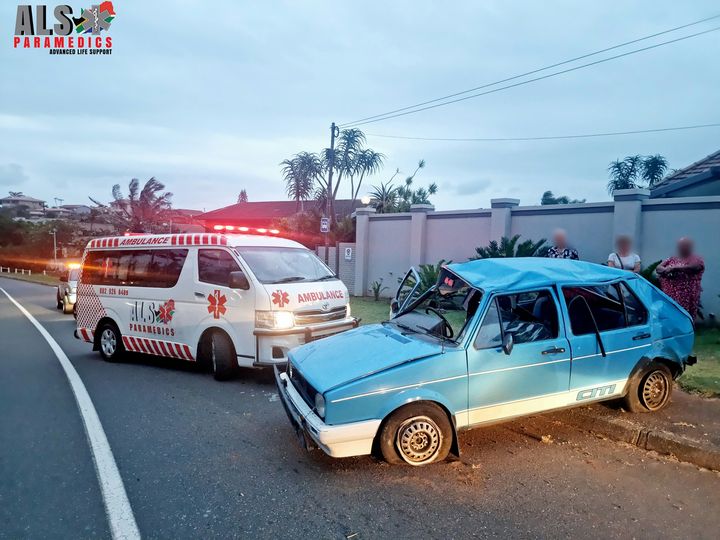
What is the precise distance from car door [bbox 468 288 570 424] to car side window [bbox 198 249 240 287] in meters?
3.64

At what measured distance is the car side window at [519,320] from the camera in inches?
155

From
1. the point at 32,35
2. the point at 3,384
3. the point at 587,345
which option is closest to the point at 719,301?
the point at 587,345

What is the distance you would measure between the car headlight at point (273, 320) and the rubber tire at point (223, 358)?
676 millimetres

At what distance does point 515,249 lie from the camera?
11180 millimetres

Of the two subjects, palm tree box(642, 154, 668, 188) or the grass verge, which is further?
palm tree box(642, 154, 668, 188)

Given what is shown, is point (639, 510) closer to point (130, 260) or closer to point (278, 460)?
point (278, 460)

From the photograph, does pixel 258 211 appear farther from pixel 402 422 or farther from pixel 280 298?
pixel 402 422

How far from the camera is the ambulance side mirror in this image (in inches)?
238

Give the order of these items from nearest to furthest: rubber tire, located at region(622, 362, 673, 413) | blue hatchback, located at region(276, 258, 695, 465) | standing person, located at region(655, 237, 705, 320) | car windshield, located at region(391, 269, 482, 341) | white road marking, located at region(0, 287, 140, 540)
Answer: white road marking, located at region(0, 287, 140, 540)
blue hatchback, located at region(276, 258, 695, 465)
car windshield, located at region(391, 269, 482, 341)
rubber tire, located at region(622, 362, 673, 413)
standing person, located at region(655, 237, 705, 320)

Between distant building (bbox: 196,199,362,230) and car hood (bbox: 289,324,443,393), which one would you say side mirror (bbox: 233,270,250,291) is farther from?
distant building (bbox: 196,199,362,230)

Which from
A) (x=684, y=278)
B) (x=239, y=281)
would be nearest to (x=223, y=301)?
(x=239, y=281)

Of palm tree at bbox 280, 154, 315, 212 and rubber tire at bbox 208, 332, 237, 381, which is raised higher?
palm tree at bbox 280, 154, 315, 212

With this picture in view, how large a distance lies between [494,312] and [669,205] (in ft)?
24.5

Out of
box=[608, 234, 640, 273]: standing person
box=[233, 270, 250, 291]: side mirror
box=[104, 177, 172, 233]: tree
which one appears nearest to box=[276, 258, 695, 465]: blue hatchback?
box=[233, 270, 250, 291]: side mirror
